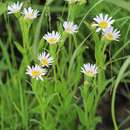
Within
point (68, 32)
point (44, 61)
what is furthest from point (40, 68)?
point (68, 32)

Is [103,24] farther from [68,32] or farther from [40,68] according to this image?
[40,68]

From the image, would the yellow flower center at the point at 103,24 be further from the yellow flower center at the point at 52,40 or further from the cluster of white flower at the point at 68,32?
the yellow flower center at the point at 52,40

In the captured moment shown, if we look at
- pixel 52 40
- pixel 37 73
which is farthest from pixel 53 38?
pixel 37 73

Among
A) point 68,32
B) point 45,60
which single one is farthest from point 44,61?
point 68,32

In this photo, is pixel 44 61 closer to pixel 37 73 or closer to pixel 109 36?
pixel 37 73

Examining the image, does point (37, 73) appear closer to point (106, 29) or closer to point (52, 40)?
point (52, 40)

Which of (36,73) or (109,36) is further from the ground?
(109,36)

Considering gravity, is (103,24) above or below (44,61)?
above

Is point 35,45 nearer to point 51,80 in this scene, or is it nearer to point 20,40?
point 51,80

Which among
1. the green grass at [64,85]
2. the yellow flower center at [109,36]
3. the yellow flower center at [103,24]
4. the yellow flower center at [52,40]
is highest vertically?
the yellow flower center at [103,24]

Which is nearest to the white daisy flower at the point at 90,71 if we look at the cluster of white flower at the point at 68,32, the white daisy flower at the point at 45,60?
the cluster of white flower at the point at 68,32

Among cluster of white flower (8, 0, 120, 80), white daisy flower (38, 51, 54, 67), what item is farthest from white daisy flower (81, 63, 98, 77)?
white daisy flower (38, 51, 54, 67)

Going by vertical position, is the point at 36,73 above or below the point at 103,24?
below
